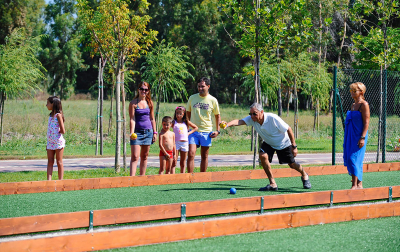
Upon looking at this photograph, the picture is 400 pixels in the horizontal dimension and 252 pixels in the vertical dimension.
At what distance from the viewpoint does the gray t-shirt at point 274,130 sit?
7430mm

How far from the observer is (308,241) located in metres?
4.99

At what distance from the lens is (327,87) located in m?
27.0

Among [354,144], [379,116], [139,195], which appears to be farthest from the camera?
[379,116]

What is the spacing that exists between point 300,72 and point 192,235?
21.8 m

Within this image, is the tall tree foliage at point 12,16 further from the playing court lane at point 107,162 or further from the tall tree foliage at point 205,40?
the playing court lane at point 107,162

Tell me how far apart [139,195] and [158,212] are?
2.02m

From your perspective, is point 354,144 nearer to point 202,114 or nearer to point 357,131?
point 357,131

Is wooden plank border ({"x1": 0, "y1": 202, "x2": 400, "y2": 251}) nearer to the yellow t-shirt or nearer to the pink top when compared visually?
the yellow t-shirt

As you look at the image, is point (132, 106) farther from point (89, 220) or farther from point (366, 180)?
point (366, 180)

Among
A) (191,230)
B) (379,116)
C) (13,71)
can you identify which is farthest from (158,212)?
(13,71)

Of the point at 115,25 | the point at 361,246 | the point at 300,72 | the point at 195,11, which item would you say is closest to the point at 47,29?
the point at 195,11

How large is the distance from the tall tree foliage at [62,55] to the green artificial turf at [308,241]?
4737 centimetres

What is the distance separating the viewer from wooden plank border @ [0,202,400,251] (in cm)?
425

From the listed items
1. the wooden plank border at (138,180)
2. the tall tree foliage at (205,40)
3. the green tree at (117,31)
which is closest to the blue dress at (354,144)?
the wooden plank border at (138,180)
